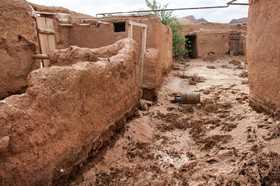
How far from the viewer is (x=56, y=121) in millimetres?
1955

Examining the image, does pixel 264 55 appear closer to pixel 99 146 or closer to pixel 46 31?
pixel 99 146

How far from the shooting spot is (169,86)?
7324mm

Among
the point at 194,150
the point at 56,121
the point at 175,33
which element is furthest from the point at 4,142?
the point at 175,33

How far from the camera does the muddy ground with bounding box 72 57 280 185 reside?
2240mm

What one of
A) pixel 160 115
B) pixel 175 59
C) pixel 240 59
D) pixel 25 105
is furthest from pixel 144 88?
pixel 240 59

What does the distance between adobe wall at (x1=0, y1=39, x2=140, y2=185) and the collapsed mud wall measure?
2140 mm

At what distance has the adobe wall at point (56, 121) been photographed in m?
1.60

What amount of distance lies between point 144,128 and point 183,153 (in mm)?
1017

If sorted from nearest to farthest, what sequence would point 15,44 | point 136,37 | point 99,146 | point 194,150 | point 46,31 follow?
point 99,146 < point 194,150 < point 15,44 < point 46,31 < point 136,37

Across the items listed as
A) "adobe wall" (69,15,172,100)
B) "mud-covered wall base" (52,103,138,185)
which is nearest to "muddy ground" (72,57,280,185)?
"mud-covered wall base" (52,103,138,185)

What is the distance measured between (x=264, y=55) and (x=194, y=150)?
6.47 feet

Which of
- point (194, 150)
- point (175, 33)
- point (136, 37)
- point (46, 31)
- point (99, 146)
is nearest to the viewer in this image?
point (99, 146)

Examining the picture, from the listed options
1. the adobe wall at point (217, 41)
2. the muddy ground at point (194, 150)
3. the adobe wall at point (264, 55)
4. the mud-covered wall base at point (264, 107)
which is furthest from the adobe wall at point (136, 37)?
the adobe wall at point (217, 41)

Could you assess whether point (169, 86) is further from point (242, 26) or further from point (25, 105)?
point (242, 26)
